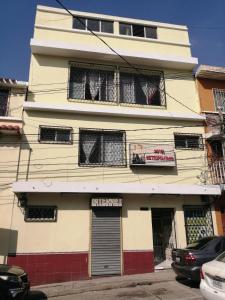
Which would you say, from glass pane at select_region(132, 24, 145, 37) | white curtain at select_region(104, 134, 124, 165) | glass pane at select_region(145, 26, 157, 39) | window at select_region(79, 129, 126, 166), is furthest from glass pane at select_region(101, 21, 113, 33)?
white curtain at select_region(104, 134, 124, 165)

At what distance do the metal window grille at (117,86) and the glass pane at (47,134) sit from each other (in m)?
1.96

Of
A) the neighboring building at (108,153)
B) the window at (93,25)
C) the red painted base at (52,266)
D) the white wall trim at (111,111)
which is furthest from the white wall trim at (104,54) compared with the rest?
the red painted base at (52,266)

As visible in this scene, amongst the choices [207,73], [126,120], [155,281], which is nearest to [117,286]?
[155,281]

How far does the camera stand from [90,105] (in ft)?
45.9

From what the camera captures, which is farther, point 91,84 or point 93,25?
point 93,25

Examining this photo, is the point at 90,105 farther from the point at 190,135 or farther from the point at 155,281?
the point at 155,281

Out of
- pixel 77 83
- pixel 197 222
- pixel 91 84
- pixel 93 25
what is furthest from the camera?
pixel 93 25

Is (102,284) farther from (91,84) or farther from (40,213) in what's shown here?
(91,84)

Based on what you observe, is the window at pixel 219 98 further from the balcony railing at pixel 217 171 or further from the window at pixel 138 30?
the window at pixel 138 30

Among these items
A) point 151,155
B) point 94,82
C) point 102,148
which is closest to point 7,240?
point 102,148

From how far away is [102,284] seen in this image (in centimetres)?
1075

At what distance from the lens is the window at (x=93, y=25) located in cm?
1532

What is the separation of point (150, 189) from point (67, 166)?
3.60 metres

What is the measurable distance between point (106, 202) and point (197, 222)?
4292 millimetres
